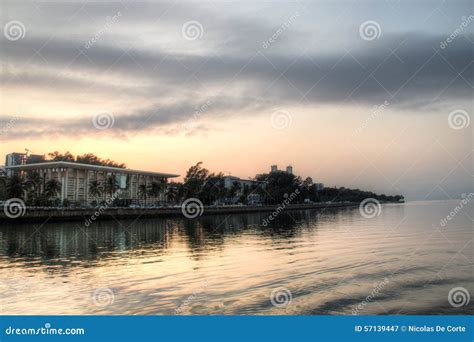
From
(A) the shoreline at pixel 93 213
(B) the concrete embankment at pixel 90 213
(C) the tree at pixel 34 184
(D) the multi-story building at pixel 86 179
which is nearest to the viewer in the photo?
(B) the concrete embankment at pixel 90 213

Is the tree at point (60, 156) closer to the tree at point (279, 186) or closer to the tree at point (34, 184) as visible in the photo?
the tree at point (34, 184)

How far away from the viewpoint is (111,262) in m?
20.1

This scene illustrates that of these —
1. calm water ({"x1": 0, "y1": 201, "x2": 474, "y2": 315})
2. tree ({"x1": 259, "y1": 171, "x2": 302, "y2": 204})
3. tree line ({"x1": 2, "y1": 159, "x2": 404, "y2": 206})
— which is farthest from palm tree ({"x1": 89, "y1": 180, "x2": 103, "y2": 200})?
tree ({"x1": 259, "y1": 171, "x2": 302, "y2": 204})

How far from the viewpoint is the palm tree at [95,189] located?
86.1 meters

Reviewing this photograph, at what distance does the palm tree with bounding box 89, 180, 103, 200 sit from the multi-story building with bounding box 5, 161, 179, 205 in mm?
287

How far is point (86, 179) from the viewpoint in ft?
288

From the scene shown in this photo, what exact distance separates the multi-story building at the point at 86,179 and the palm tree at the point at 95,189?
29cm

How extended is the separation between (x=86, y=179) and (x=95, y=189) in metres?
3.48

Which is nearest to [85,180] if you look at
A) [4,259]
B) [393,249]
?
[4,259]

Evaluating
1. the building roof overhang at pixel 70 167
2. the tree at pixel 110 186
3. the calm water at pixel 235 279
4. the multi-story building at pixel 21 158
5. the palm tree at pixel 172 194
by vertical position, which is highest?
the multi-story building at pixel 21 158

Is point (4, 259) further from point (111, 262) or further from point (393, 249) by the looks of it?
point (393, 249)

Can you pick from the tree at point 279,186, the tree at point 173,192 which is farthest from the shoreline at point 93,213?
the tree at point 279,186

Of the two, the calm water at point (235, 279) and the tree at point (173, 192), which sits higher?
the tree at point (173, 192)

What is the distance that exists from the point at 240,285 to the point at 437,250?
14.3m
